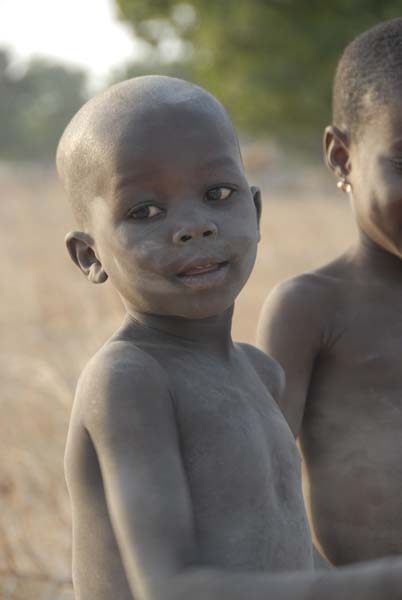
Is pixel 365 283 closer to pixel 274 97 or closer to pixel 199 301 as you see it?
pixel 199 301

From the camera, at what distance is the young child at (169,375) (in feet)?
4.55

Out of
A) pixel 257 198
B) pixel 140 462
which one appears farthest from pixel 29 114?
pixel 140 462

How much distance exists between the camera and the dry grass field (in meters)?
3.19

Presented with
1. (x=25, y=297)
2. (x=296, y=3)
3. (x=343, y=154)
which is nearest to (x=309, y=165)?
(x=296, y=3)

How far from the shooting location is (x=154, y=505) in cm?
133

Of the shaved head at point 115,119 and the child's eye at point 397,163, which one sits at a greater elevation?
the shaved head at point 115,119

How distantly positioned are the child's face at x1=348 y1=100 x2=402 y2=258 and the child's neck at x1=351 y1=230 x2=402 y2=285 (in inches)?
1.0

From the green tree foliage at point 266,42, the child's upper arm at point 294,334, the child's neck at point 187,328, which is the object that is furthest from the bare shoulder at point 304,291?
the green tree foliage at point 266,42

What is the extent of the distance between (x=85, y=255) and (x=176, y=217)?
0.24 meters

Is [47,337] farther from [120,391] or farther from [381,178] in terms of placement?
[120,391]

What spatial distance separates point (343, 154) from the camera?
227 centimetres

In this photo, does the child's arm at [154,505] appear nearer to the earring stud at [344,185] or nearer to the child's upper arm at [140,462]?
the child's upper arm at [140,462]

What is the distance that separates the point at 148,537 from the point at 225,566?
Answer: 0.17 meters

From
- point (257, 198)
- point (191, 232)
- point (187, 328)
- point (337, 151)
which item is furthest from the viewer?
point (337, 151)
